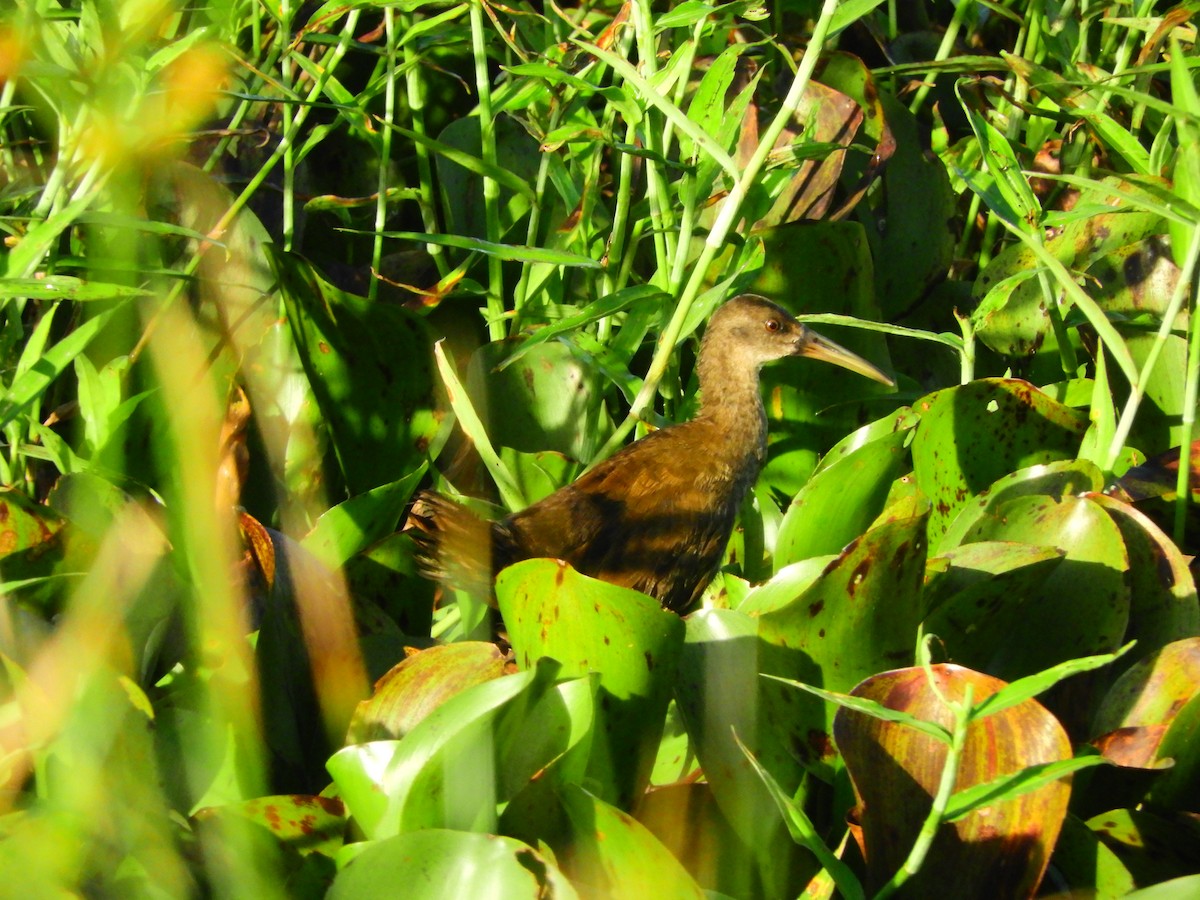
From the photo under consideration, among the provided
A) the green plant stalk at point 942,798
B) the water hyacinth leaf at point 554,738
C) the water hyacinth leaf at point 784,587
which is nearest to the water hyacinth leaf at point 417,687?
the water hyacinth leaf at point 554,738

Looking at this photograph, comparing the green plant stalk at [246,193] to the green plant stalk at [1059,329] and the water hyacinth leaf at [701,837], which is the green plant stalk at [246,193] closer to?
the water hyacinth leaf at [701,837]

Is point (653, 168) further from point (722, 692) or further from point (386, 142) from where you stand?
point (722, 692)

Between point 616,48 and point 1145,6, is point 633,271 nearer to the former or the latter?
point 616,48

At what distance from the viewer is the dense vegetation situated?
116 centimetres

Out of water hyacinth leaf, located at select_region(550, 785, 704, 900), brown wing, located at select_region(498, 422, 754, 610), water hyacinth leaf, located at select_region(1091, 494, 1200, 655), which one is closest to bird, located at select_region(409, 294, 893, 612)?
brown wing, located at select_region(498, 422, 754, 610)

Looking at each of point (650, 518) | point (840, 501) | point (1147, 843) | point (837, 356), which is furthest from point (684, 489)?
point (1147, 843)

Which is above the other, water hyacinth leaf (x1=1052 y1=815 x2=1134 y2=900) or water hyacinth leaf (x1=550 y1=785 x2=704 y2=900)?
water hyacinth leaf (x1=550 y1=785 x2=704 y2=900)

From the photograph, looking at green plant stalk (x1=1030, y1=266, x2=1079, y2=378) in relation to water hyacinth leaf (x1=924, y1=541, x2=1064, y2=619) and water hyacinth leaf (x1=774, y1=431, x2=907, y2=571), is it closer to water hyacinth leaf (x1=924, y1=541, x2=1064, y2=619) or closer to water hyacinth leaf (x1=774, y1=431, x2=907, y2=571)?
water hyacinth leaf (x1=774, y1=431, x2=907, y2=571)

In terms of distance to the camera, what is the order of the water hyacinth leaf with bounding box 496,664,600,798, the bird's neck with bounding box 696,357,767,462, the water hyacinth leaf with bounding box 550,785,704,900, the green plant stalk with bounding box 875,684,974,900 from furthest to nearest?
the bird's neck with bounding box 696,357,767,462, the water hyacinth leaf with bounding box 496,664,600,798, the water hyacinth leaf with bounding box 550,785,704,900, the green plant stalk with bounding box 875,684,974,900

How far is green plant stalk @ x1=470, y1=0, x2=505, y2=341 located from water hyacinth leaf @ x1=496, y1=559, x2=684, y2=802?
2.44 ft

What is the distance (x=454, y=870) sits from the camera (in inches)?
41.3

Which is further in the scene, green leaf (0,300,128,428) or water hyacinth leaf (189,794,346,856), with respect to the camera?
green leaf (0,300,128,428)

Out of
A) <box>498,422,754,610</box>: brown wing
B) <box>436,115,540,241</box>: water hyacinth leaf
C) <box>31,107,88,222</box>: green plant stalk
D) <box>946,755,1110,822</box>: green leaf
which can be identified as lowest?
<box>498,422,754,610</box>: brown wing

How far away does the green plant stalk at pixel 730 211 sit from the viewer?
71.6 inches
